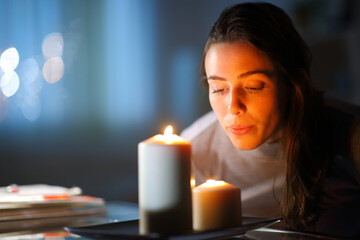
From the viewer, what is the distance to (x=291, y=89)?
871mm

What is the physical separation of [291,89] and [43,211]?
1.78 ft

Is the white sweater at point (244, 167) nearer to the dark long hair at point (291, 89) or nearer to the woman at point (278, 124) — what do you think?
the woman at point (278, 124)

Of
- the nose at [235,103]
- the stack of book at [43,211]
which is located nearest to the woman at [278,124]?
the nose at [235,103]

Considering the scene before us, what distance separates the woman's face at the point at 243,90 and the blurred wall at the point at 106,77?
168 centimetres

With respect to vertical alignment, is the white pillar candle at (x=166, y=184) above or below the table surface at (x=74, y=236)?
above

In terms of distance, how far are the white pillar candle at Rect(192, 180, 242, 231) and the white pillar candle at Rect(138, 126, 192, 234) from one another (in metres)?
0.05

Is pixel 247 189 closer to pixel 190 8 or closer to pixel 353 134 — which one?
pixel 353 134

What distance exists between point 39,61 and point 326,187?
2299 mm

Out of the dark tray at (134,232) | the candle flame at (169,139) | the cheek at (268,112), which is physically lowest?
the dark tray at (134,232)

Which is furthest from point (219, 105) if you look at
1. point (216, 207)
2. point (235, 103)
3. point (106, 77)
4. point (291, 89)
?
point (106, 77)

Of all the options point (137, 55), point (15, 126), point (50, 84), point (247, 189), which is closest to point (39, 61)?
point (50, 84)

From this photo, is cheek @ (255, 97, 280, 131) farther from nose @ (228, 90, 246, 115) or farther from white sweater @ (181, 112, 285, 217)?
white sweater @ (181, 112, 285, 217)

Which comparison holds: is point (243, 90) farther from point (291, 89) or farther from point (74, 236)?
point (74, 236)

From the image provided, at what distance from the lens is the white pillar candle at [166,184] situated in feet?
1.68
